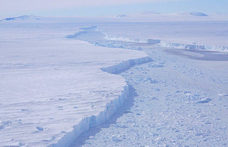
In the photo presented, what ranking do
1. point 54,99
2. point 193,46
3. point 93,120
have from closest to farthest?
point 93,120
point 54,99
point 193,46

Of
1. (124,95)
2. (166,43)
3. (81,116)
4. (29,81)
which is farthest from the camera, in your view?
(166,43)

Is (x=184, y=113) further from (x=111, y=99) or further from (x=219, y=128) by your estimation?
(x=111, y=99)

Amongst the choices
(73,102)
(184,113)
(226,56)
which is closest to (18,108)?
(73,102)

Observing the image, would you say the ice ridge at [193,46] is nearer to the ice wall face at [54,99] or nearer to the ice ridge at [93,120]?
the ice wall face at [54,99]

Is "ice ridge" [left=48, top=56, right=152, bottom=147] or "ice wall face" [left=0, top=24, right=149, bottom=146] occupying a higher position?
"ice wall face" [left=0, top=24, right=149, bottom=146]

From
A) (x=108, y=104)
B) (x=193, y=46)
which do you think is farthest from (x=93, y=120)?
(x=193, y=46)

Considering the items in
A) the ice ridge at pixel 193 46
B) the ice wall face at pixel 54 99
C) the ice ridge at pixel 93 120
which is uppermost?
the ice ridge at pixel 193 46

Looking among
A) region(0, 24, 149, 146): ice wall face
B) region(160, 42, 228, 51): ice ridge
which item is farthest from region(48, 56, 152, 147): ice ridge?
region(160, 42, 228, 51): ice ridge

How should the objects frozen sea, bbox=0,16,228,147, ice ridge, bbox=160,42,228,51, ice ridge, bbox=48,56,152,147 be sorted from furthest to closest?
ice ridge, bbox=160,42,228,51 → frozen sea, bbox=0,16,228,147 → ice ridge, bbox=48,56,152,147

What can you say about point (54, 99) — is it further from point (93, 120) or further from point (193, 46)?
point (193, 46)

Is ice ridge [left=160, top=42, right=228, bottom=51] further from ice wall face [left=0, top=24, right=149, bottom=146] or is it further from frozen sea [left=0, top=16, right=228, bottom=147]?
ice wall face [left=0, top=24, right=149, bottom=146]

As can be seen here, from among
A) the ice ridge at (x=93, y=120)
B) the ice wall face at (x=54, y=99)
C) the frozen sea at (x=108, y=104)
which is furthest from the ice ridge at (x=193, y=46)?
the ice ridge at (x=93, y=120)
